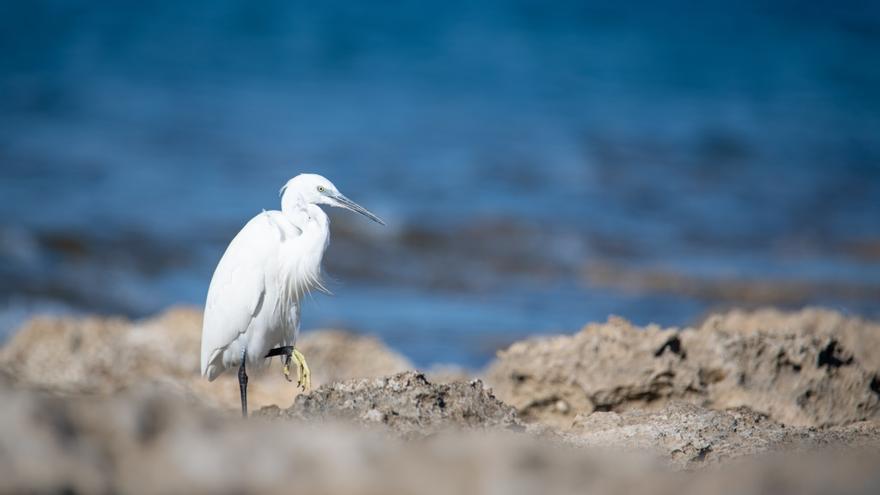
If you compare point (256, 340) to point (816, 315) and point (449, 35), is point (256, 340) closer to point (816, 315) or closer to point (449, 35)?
point (816, 315)

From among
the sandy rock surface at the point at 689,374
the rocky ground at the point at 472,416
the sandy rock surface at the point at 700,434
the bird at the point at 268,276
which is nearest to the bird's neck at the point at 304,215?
the bird at the point at 268,276

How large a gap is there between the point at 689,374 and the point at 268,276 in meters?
2.07

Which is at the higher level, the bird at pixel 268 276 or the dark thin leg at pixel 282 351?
the bird at pixel 268 276

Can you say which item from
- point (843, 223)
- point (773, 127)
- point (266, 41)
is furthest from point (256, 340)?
point (266, 41)

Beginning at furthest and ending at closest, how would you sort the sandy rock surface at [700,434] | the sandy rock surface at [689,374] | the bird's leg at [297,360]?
the bird's leg at [297,360] → the sandy rock surface at [689,374] → the sandy rock surface at [700,434]

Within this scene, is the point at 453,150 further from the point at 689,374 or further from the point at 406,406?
the point at 406,406

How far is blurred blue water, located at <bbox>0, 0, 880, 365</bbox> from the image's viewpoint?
11.7m

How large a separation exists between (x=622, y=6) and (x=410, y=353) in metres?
20.2

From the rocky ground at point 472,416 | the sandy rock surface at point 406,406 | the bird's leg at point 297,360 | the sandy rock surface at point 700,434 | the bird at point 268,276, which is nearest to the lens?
the rocky ground at point 472,416

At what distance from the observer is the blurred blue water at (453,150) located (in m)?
A: 11.7

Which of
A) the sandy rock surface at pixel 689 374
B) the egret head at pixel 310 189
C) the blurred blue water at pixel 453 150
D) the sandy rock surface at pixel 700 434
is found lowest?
the sandy rock surface at pixel 700 434

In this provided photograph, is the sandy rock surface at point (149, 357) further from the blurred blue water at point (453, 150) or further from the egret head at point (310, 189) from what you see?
the blurred blue water at point (453, 150)

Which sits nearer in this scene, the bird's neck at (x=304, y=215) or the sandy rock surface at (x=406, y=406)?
the sandy rock surface at (x=406, y=406)

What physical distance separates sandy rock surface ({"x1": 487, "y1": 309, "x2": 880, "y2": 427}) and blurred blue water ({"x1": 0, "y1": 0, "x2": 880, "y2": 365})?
3.95 meters
